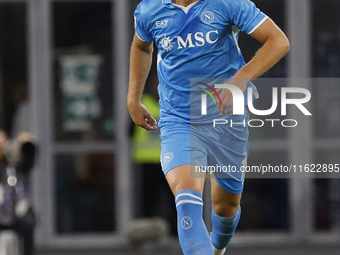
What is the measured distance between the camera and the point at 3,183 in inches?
192

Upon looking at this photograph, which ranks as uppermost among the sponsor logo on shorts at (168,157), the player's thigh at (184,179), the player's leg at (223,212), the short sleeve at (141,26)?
the short sleeve at (141,26)

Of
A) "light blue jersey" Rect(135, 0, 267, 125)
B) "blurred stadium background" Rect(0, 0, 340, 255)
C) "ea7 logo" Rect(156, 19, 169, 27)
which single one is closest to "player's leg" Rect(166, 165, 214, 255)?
"light blue jersey" Rect(135, 0, 267, 125)

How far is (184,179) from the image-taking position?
3.46 m

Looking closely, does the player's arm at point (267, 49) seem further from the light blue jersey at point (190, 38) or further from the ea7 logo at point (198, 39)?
the ea7 logo at point (198, 39)

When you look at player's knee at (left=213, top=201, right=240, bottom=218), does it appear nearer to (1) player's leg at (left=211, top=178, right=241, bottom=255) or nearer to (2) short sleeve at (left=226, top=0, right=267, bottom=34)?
(1) player's leg at (left=211, top=178, right=241, bottom=255)

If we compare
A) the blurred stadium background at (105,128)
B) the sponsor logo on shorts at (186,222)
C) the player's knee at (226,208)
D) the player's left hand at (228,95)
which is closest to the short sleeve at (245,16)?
the player's left hand at (228,95)

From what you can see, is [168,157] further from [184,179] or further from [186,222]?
[186,222]

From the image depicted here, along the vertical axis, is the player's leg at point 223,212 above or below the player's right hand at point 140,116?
below

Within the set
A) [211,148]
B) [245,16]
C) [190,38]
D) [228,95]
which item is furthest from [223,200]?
[245,16]

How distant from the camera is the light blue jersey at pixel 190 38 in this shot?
3426 mm

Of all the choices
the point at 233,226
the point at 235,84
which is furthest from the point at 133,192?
the point at 235,84

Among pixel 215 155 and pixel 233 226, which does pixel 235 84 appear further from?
pixel 233 226

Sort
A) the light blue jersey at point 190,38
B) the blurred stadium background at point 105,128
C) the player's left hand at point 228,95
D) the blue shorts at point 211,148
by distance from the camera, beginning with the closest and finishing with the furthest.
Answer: the player's left hand at point 228,95, the light blue jersey at point 190,38, the blue shorts at point 211,148, the blurred stadium background at point 105,128

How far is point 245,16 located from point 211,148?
0.75 metres
